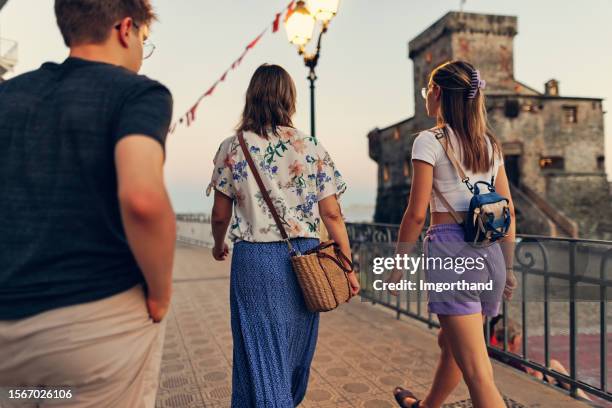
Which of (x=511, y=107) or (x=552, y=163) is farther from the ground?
(x=511, y=107)

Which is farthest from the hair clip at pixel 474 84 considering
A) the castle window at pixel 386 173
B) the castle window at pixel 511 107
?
the castle window at pixel 386 173

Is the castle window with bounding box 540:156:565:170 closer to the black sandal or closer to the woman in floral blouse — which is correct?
the black sandal

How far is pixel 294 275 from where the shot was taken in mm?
2215

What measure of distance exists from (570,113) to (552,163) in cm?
439

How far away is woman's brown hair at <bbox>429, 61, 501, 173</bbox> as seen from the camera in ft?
6.96

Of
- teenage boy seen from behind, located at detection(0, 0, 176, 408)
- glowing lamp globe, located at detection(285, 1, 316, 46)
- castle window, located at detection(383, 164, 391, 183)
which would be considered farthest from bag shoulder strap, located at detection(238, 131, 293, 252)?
castle window, located at detection(383, 164, 391, 183)

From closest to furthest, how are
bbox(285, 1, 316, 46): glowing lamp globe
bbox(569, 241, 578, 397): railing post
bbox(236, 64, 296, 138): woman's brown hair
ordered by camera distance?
bbox(236, 64, 296, 138): woman's brown hair
bbox(569, 241, 578, 397): railing post
bbox(285, 1, 316, 46): glowing lamp globe

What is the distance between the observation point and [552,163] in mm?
30281

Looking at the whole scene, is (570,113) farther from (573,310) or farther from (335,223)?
(335,223)

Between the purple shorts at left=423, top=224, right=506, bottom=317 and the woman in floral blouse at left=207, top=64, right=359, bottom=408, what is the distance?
1.67ft

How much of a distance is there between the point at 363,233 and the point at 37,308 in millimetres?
5914

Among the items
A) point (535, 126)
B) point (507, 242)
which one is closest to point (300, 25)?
point (507, 242)

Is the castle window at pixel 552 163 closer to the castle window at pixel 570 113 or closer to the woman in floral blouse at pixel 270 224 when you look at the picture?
the castle window at pixel 570 113

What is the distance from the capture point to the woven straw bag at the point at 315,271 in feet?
7.06
